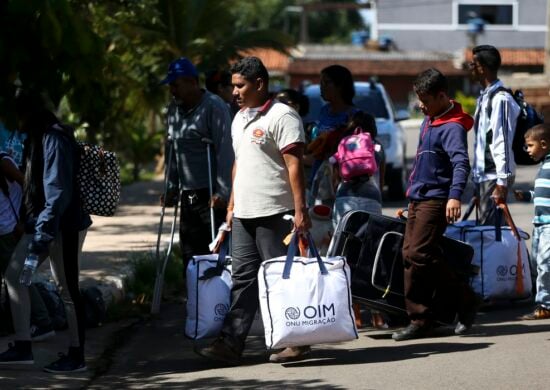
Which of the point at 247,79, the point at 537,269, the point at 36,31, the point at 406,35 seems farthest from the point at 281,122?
the point at 406,35

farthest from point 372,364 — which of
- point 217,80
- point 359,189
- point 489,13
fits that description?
point 489,13

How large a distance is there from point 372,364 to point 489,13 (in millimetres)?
57734

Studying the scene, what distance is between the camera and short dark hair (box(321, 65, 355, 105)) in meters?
8.73

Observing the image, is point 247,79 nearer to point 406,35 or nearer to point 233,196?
point 233,196

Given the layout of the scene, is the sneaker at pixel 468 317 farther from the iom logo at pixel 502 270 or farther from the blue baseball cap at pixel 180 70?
the blue baseball cap at pixel 180 70

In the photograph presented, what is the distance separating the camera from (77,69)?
20.1 ft

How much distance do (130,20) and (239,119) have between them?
11244 millimetres

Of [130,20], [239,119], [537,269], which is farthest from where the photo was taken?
[130,20]

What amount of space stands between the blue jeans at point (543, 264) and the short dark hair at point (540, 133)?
0.64 metres

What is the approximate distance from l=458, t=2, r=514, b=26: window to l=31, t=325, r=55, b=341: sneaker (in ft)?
183

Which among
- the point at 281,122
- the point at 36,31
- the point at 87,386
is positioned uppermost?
the point at 36,31

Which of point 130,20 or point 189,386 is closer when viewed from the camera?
point 189,386

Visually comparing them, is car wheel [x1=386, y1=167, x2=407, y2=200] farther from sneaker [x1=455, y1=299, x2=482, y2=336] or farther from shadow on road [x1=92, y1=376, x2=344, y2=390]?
shadow on road [x1=92, y1=376, x2=344, y2=390]

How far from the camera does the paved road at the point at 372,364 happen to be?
6.86 m
